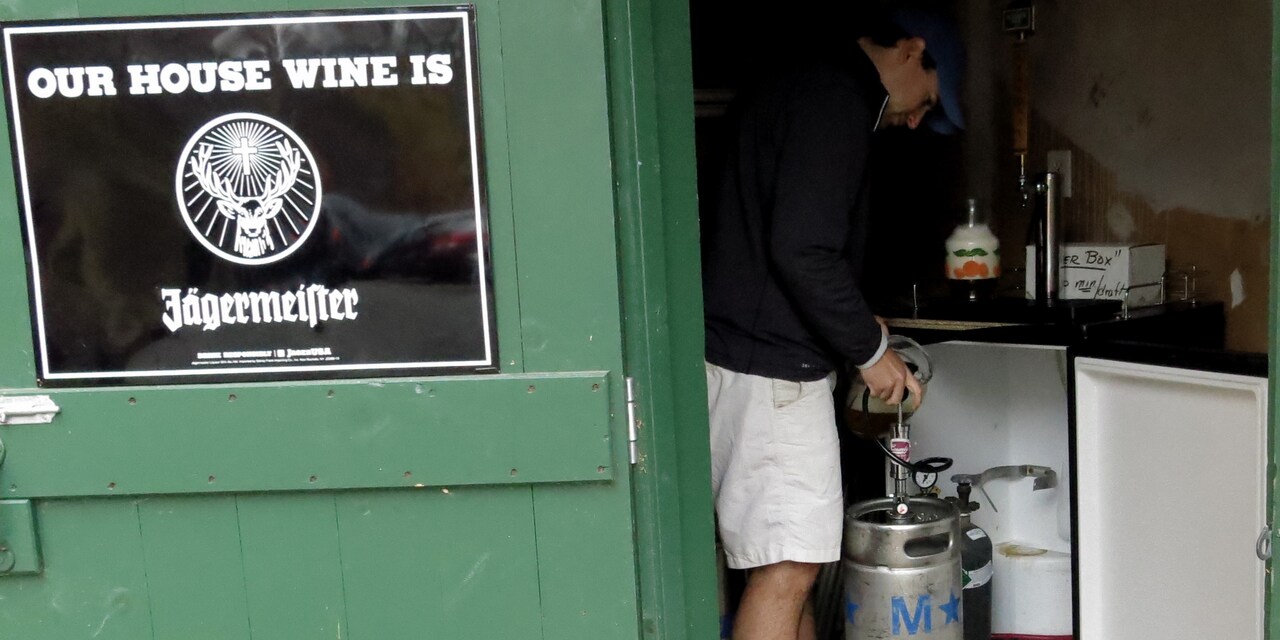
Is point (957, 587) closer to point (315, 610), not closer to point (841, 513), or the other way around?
point (841, 513)

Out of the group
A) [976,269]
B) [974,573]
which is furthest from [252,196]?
[976,269]

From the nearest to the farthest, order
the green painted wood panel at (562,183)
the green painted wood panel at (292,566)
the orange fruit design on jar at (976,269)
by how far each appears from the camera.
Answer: the green painted wood panel at (562,183) < the green painted wood panel at (292,566) < the orange fruit design on jar at (976,269)

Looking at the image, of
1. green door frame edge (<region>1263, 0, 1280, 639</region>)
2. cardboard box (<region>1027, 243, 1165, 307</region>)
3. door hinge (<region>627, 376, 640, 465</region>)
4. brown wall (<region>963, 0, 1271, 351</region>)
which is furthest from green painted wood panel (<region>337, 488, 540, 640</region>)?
brown wall (<region>963, 0, 1271, 351</region>)

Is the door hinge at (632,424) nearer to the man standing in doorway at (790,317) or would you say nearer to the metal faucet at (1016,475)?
the man standing in doorway at (790,317)

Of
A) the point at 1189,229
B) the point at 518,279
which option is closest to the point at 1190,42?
the point at 1189,229

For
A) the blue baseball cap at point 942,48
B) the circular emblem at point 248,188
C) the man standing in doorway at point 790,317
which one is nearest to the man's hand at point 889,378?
the man standing in doorway at point 790,317

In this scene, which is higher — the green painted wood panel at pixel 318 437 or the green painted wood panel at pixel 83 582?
the green painted wood panel at pixel 318 437

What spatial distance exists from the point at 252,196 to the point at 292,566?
1.83ft

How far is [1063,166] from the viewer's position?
138 inches

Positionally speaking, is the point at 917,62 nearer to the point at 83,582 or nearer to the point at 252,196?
the point at 252,196

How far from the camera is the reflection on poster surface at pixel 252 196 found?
5.57 feet

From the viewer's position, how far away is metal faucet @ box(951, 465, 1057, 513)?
3.24m

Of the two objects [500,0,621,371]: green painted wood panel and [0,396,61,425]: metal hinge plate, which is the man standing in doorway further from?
[0,396,61,425]: metal hinge plate

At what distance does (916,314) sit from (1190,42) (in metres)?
1.04
